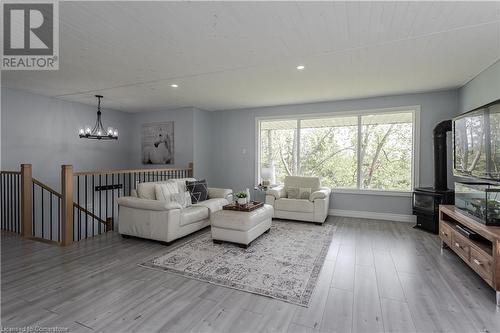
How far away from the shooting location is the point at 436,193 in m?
4.27

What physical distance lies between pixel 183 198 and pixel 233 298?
8.07ft

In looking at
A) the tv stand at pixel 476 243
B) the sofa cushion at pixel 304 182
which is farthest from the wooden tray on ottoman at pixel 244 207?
the tv stand at pixel 476 243

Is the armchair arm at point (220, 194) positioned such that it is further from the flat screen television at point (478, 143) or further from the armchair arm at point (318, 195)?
the flat screen television at point (478, 143)

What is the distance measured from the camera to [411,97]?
500 cm

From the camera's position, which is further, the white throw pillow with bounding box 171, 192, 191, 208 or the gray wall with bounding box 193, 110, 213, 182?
the gray wall with bounding box 193, 110, 213, 182

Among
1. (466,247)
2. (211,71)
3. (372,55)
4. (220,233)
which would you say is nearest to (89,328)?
(220,233)

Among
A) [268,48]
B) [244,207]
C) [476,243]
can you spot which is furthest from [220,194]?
[476,243]

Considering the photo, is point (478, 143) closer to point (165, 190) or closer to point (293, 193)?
point (293, 193)

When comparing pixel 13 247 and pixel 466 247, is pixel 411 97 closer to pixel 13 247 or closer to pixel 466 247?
pixel 466 247

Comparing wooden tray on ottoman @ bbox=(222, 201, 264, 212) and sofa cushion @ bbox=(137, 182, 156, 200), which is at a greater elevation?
sofa cushion @ bbox=(137, 182, 156, 200)

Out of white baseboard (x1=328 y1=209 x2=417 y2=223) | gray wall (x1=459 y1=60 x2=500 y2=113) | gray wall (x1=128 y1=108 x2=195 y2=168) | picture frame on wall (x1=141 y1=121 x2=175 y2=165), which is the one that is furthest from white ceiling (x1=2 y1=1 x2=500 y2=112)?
white baseboard (x1=328 y1=209 x2=417 y2=223)

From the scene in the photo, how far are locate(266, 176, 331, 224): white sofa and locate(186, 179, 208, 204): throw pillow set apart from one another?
52.3 inches

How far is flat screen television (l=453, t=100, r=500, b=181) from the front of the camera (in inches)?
108

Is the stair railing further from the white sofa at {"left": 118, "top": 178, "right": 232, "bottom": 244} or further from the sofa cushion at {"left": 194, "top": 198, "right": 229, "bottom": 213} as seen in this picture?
the sofa cushion at {"left": 194, "top": 198, "right": 229, "bottom": 213}
